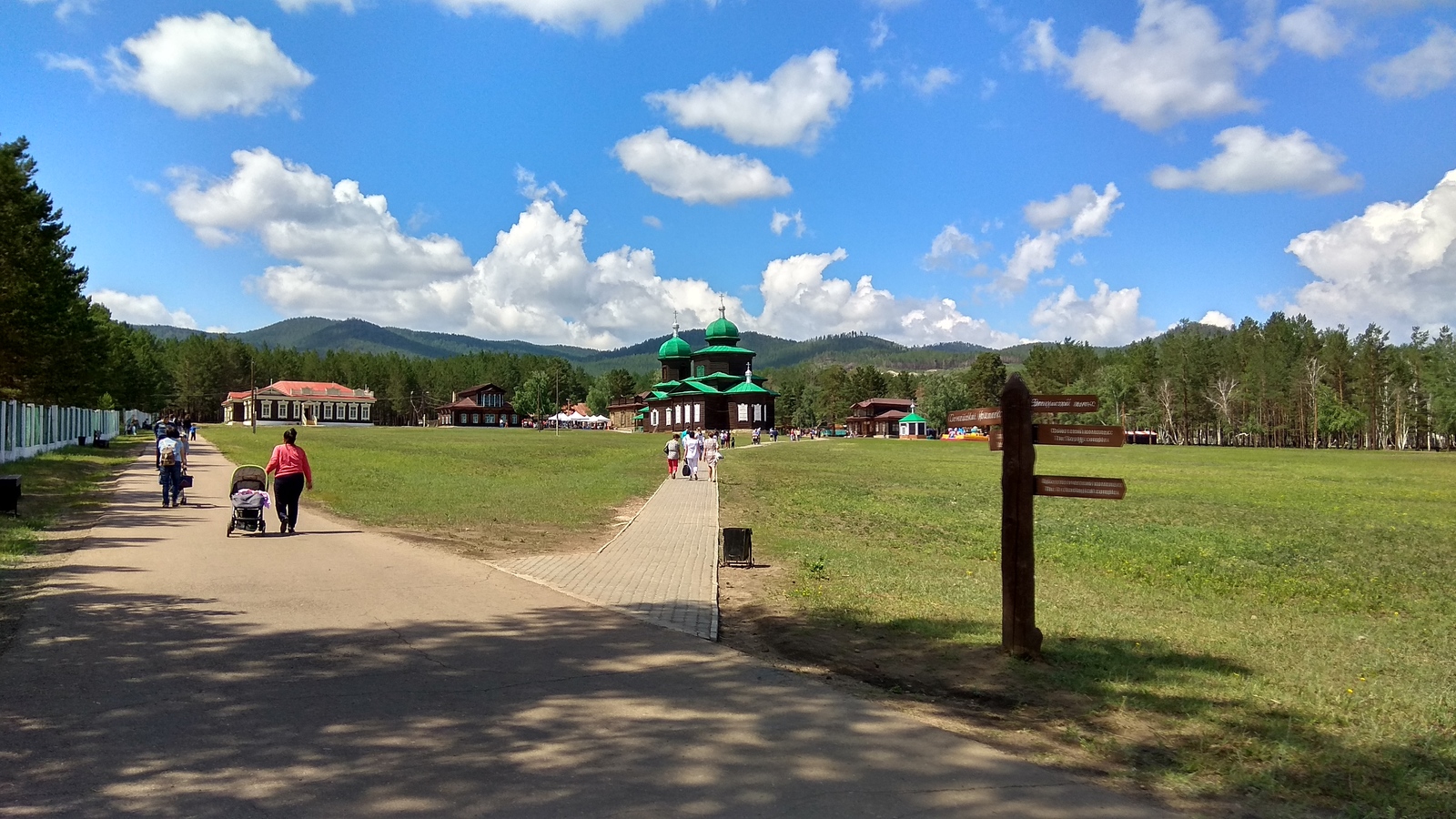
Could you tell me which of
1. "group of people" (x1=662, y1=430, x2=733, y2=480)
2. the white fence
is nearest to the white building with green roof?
the white fence

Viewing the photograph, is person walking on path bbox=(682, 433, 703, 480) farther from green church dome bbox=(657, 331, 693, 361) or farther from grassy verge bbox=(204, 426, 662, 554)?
green church dome bbox=(657, 331, 693, 361)

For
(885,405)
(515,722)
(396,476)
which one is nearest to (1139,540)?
(515,722)

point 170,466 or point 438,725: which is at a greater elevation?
point 170,466

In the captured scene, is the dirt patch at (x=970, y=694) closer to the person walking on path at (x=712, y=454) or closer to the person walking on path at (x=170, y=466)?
the person walking on path at (x=170, y=466)

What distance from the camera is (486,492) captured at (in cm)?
2427

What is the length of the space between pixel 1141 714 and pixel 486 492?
20253 mm

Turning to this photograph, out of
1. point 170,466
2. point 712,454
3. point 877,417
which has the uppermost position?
point 877,417

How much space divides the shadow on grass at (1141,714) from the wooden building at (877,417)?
11535cm

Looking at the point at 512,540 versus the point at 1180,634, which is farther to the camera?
the point at 512,540

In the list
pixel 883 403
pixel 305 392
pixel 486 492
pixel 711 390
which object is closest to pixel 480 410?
pixel 305 392

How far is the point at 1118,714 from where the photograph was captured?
620 centimetres

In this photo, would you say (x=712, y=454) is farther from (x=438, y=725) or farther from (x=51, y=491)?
(x=438, y=725)

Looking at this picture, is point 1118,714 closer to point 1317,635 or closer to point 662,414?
point 1317,635

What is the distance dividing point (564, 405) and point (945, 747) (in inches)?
6719
